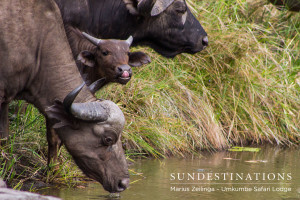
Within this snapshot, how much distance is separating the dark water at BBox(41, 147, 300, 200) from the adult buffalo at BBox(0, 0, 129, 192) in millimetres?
647

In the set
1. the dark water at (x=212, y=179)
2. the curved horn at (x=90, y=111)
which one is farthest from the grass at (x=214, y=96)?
the curved horn at (x=90, y=111)

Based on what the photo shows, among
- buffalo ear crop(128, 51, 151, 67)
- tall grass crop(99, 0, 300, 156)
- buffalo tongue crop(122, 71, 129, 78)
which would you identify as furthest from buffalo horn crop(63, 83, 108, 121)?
tall grass crop(99, 0, 300, 156)

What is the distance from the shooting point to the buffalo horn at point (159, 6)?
779 cm

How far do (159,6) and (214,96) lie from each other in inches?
109

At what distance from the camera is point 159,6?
25.7 feet

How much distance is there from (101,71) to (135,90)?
2090 millimetres

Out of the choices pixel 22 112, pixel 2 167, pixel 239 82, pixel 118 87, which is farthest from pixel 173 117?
pixel 2 167

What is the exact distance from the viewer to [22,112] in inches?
300

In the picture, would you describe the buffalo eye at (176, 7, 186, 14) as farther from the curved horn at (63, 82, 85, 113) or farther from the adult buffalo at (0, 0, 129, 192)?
the curved horn at (63, 82, 85, 113)

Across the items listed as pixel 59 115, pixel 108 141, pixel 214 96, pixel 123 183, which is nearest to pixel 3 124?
pixel 59 115

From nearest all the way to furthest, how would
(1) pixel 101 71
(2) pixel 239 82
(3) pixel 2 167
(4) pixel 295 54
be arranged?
(3) pixel 2 167 → (1) pixel 101 71 → (2) pixel 239 82 → (4) pixel 295 54

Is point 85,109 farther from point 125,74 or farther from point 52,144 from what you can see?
point 52,144

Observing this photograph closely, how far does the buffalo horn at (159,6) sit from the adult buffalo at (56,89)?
1.97 metres

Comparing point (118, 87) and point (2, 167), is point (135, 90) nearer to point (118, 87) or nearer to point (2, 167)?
point (118, 87)
